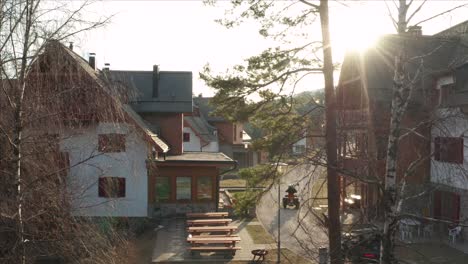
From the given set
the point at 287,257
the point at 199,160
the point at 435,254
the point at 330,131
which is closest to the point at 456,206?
the point at 435,254

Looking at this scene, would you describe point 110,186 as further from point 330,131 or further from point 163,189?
point 163,189

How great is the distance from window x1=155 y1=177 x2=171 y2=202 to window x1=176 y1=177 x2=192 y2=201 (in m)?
0.52

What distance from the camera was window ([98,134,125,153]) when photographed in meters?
9.55

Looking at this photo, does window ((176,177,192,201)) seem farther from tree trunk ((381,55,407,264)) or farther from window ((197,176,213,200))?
tree trunk ((381,55,407,264))

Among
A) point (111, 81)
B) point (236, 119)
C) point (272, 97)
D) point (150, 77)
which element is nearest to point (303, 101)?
point (272, 97)

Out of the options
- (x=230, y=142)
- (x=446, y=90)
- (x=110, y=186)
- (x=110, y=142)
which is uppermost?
(x=446, y=90)

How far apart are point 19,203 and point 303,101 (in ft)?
23.3

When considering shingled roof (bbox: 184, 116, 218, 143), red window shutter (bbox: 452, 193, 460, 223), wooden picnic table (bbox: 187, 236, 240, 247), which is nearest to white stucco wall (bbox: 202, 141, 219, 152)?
shingled roof (bbox: 184, 116, 218, 143)

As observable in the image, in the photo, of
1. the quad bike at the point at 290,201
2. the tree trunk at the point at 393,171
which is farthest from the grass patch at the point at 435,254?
the quad bike at the point at 290,201

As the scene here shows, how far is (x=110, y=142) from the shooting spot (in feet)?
31.6

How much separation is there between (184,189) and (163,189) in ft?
3.59

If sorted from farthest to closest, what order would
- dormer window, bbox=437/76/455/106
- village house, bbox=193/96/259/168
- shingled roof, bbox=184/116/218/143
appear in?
1. village house, bbox=193/96/259/168
2. shingled roof, bbox=184/116/218/143
3. dormer window, bbox=437/76/455/106

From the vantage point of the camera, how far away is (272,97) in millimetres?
11523

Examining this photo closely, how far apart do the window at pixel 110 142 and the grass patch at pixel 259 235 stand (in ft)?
38.7
